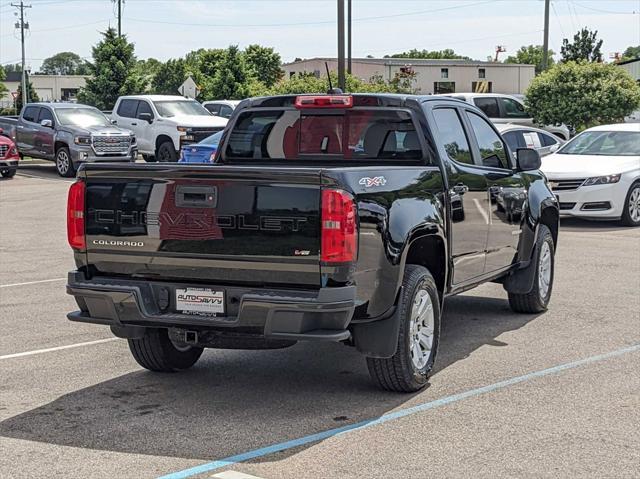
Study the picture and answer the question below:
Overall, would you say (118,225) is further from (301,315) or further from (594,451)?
(594,451)

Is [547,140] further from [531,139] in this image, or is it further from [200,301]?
[200,301]

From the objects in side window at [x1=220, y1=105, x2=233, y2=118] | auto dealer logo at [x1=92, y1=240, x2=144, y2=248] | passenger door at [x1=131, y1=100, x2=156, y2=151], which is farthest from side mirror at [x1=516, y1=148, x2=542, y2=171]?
side window at [x1=220, y1=105, x2=233, y2=118]

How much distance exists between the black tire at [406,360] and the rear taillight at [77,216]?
6.56 feet

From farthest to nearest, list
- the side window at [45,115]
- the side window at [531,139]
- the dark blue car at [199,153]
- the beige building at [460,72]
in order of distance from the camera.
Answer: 1. the beige building at [460,72]
2. the side window at [45,115]
3. the side window at [531,139]
4. the dark blue car at [199,153]

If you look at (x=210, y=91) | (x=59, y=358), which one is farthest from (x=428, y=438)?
(x=210, y=91)

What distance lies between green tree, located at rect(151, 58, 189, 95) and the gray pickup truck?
97732 mm

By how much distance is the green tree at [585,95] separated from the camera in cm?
3403

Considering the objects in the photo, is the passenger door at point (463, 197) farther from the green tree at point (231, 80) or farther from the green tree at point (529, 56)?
the green tree at point (529, 56)

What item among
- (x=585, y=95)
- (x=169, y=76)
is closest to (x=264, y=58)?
(x=169, y=76)

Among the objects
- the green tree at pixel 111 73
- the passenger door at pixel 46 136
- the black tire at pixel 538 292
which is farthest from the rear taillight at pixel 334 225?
the green tree at pixel 111 73

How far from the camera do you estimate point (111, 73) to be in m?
58.1

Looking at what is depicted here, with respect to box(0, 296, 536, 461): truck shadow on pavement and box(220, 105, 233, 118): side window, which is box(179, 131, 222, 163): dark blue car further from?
box(220, 105, 233, 118): side window

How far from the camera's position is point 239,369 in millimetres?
7832

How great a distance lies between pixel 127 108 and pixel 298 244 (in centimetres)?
2557
